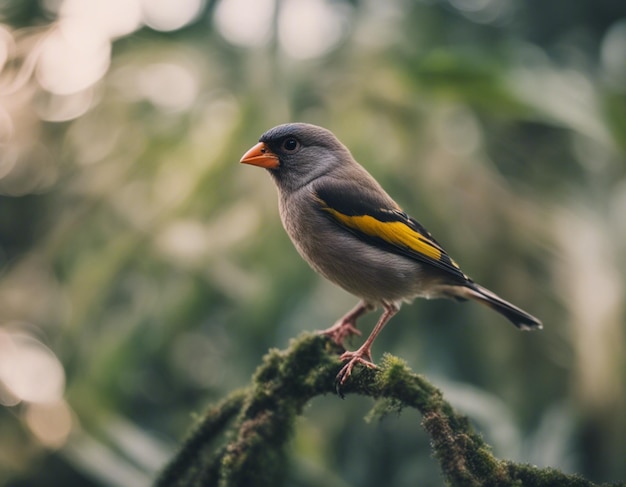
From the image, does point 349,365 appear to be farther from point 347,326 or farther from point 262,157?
point 262,157

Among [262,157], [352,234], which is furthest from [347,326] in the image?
[262,157]

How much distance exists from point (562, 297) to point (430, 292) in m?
1.34

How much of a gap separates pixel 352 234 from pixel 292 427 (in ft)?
2.71

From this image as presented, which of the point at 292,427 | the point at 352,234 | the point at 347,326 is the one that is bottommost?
the point at 292,427

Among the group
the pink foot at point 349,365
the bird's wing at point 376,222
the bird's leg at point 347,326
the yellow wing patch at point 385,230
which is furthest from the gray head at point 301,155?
the pink foot at point 349,365

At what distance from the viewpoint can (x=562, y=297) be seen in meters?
3.81

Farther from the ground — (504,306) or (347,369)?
(504,306)

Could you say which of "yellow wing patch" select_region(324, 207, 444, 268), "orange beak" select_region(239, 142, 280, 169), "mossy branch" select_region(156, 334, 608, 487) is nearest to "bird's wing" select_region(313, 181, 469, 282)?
"yellow wing patch" select_region(324, 207, 444, 268)

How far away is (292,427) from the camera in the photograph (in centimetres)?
216

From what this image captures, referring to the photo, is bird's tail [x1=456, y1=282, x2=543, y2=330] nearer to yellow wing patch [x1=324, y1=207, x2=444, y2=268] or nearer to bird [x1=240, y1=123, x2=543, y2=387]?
bird [x1=240, y1=123, x2=543, y2=387]

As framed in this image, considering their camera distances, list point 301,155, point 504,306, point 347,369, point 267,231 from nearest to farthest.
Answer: point 347,369 < point 504,306 < point 301,155 < point 267,231

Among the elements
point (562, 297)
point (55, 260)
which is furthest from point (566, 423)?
point (55, 260)

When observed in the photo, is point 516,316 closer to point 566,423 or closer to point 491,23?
point 566,423

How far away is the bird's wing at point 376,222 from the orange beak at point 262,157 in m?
0.21
